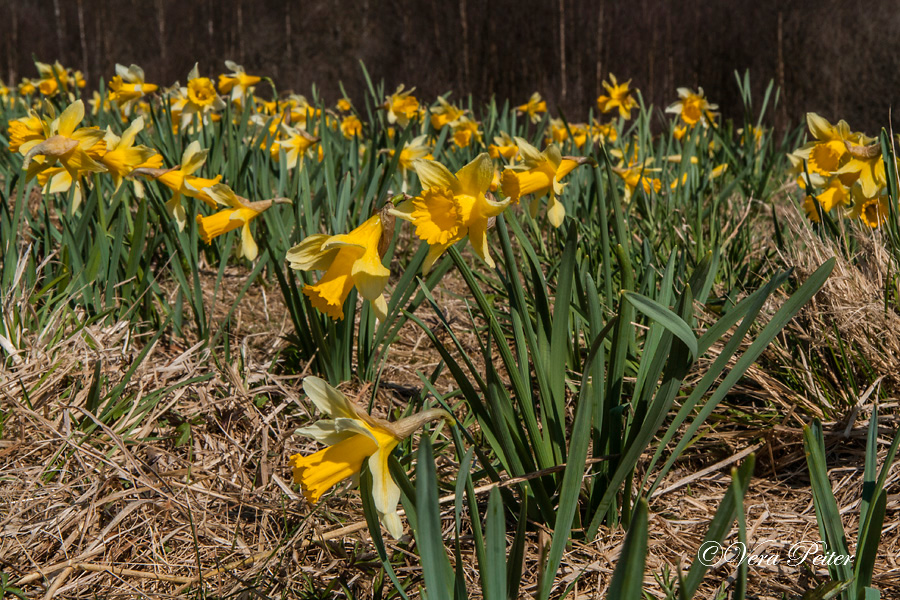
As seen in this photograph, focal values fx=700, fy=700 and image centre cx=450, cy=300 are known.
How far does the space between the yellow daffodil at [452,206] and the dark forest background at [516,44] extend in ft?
13.1

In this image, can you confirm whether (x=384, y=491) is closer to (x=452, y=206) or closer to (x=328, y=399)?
(x=328, y=399)

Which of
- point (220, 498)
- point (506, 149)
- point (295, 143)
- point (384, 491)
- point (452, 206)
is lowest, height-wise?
point (220, 498)

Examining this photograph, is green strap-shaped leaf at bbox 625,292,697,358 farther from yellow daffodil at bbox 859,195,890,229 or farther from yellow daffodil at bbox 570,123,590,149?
yellow daffodil at bbox 570,123,590,149

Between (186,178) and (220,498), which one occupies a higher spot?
(186,178)

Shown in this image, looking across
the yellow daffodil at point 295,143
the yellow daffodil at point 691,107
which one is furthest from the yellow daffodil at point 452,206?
the yellow daffodil at point 691,107

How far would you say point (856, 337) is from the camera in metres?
1.58

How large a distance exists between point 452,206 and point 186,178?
966 millimetres

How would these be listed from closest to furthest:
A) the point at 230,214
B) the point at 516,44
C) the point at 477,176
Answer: the point at 477,176
the point at 230,214
the point at 516,44

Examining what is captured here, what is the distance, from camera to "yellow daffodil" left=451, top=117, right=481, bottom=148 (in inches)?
138

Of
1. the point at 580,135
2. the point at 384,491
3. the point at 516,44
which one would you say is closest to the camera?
the point at 384,491

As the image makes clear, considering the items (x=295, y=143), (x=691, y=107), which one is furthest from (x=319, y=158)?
(x=691, y=107)

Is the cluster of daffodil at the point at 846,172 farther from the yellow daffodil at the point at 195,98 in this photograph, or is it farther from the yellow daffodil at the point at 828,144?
the yellow daffodil at the point at 195,98

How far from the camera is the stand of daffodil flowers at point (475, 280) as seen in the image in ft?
3.36

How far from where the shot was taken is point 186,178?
68.8 inches
